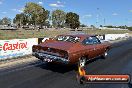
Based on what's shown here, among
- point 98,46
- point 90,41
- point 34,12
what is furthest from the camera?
point 34,12

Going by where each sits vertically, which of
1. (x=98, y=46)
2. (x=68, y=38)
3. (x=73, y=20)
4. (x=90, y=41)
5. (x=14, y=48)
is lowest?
(x=14, y=48)

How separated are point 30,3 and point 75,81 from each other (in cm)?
10880

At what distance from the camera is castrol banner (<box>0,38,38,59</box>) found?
15086mm

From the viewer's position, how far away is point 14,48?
1603 cm

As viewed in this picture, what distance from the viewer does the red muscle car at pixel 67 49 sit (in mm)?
10859

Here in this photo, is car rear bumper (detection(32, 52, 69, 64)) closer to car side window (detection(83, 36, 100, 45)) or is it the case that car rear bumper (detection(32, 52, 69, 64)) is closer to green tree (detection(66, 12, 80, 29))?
car side window (detection(83, 36, 100, 45))

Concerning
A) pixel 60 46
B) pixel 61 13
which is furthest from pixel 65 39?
pixel 61 13

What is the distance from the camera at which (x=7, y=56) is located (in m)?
15.5

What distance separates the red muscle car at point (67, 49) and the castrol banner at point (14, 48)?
3.68 meters

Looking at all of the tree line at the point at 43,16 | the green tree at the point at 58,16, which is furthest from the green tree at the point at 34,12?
the green tree at the point at 58,16

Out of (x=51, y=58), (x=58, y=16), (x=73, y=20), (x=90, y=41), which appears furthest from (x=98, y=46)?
(x=58, y=16)

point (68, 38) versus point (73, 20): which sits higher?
point (73, 20)

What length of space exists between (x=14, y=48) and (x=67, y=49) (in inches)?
239

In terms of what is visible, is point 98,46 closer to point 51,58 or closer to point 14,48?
point 51,58
